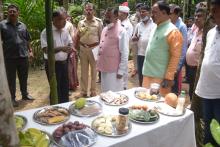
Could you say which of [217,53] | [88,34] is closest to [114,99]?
[217,53]

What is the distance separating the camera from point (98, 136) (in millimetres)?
2404

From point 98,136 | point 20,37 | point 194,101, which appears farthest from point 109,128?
point 20,37

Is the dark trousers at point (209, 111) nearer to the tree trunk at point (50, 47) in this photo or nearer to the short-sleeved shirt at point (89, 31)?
the tree trunk at point (50, 47)

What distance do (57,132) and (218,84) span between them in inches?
66.1

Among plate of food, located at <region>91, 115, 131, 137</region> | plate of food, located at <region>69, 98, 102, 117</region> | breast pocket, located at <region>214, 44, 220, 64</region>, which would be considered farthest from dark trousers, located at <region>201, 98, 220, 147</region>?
plate of food, located at <region>69, 98, 102, 117</region>

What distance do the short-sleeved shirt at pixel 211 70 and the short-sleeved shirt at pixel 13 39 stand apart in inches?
137

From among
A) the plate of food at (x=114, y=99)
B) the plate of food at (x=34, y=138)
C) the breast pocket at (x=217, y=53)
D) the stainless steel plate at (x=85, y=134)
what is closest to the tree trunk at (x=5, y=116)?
the plate of food at (x=34, y=138)

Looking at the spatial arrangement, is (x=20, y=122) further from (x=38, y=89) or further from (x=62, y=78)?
(x=38, y=89)

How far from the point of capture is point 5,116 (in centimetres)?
118

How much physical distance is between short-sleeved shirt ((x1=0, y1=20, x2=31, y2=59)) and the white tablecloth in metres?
2.63

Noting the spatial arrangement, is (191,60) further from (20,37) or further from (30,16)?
(30,16)

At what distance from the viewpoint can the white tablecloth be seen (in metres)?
2.38

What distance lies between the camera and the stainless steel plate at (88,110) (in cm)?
280

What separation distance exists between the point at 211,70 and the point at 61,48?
7.79ft
